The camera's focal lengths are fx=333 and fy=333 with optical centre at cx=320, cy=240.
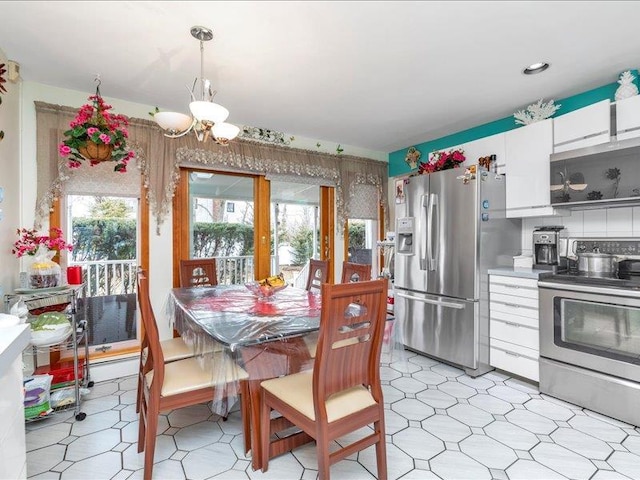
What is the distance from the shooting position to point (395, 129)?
12.6ft

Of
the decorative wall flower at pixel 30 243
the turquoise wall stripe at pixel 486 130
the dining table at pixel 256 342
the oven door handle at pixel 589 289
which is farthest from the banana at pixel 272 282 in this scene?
the turquoise wall stripe at pixel 486 130

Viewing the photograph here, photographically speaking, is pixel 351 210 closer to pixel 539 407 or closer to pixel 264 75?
pixel 264 75

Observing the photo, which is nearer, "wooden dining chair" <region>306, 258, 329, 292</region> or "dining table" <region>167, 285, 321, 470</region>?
"dining table" <region>167, 285, 321, 470</region>

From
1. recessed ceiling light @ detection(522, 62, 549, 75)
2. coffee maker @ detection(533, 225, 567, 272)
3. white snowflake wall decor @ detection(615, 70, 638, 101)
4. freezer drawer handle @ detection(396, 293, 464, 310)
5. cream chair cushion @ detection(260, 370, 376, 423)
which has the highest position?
recessed ceiling light @ detection(522, 62, 549, 75)

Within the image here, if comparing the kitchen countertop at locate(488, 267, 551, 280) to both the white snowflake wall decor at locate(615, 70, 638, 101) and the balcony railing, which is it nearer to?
the white snowflake wall decor at locate(615, 70, 638, 101)

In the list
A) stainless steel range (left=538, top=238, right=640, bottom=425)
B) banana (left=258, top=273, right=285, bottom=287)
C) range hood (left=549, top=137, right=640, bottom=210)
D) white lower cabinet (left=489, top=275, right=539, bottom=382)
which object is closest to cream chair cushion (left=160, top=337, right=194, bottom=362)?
banana (left=258, top=273, right=285, bottom=287)

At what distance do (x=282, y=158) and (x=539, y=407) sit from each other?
3.33 m

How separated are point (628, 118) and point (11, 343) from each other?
3.62 metres

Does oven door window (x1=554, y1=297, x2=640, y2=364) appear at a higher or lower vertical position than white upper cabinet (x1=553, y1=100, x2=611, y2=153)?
lower

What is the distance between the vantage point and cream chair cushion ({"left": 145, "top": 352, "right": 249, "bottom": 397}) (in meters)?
1.65

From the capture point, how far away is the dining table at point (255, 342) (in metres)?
1.59

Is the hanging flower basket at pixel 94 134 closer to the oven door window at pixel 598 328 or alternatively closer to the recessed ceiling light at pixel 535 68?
the recessed ceiling light at pixel 535 68

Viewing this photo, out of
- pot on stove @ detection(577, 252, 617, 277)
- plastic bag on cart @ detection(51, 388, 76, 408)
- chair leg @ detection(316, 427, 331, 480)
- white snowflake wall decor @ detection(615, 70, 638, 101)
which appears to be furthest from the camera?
pot on stove @ detection(577, 252, 617, 277)

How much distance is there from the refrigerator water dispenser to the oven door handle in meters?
1.22
